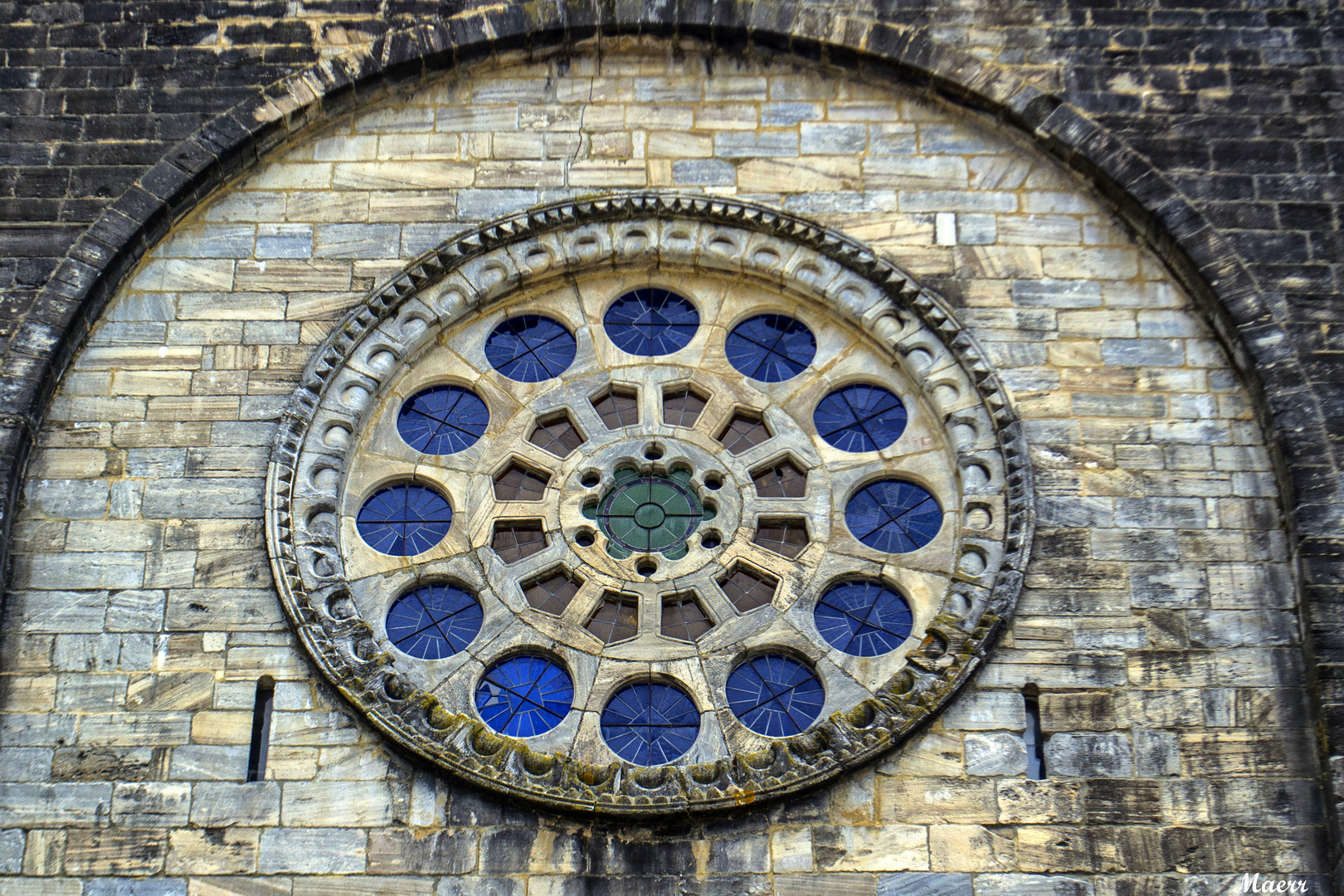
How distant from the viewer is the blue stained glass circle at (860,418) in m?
11.6

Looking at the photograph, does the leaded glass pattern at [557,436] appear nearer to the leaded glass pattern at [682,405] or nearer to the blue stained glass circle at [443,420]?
the blue stained glass circle at [443,420]

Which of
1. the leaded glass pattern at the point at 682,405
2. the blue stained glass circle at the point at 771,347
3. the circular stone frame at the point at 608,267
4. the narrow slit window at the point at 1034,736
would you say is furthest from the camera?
the blue stained glass circle at the point at 771,347

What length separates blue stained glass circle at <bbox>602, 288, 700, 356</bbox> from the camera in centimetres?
1198

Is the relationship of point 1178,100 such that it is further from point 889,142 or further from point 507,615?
point 507,615

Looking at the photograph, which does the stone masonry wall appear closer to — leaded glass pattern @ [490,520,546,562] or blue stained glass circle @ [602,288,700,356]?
blue stained glass circle @ [602,288,700,356]

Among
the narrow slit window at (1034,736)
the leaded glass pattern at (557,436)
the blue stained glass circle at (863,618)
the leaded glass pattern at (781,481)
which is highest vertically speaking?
the leaded glass pattern at (557,436)

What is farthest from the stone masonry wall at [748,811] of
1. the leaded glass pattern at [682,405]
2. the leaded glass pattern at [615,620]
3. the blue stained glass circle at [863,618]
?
the leaded glass pattern at [682,405]

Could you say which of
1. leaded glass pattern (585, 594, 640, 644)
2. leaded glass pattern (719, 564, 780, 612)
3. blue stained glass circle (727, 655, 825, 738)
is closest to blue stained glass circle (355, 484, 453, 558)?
leaded glass pattern (585, 594, 640, 644)

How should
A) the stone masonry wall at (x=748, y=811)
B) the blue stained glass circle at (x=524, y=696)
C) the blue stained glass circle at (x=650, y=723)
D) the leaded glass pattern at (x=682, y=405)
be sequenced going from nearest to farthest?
1. the stone masonry wall at (x=748, y=811)
2. the blue stained glass circle at (x=650, y=723)
3. the blue stained glass circle at (x=524, y=696)
4. the leaded glass pattern at (x=682, y=405)

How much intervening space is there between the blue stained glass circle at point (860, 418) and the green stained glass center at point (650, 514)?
97 centimetres

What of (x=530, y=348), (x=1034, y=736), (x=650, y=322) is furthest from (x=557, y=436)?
(x=1034, y=736)

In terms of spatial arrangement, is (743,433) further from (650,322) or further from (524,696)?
(524,696)

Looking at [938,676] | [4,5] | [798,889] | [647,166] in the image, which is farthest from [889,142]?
[4,5]

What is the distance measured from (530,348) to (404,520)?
143cm
